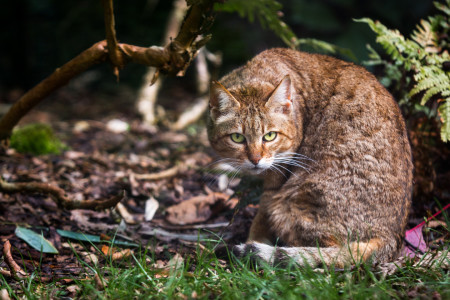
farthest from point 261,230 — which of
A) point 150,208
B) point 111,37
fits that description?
point 111,37

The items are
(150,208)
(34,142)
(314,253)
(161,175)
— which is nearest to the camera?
(314,253)

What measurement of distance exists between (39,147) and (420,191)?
4468 mm

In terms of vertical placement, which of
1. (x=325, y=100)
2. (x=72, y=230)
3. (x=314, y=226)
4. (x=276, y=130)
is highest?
(x=325, y=100)

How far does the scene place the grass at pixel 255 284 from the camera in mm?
2404

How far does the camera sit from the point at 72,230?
381 cm

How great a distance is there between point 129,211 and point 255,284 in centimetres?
215

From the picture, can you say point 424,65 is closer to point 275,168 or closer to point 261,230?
point 275,168

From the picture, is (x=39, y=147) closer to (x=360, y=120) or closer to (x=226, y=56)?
(x=360, y=120)

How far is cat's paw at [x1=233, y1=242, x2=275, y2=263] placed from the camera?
9.82 ft

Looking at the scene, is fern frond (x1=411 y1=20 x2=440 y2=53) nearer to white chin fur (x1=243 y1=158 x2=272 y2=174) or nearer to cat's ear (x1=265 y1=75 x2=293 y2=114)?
cat's ear (x1=265 y1=75 x2=293 y2=114)

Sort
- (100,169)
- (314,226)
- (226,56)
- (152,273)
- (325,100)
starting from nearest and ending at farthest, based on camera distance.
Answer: (152,273) → (314,226) → (325,100) → (100,169) → (226,56)

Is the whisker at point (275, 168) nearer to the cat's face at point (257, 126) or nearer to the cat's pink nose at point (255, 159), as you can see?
the cat's face at point (257, 126)

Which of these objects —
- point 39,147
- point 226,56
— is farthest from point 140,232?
point 226,56

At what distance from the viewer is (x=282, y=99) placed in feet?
11.8
